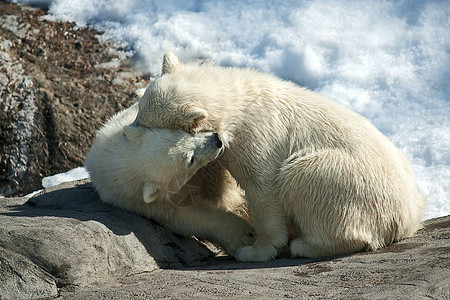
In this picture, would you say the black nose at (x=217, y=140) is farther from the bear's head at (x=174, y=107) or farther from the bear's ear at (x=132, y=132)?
the bear's ear at (x=132, y=132)

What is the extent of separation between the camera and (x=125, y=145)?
185 inches

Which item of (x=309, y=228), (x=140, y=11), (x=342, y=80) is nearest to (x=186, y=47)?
(x=140, y=11)

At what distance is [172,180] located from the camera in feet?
14.9

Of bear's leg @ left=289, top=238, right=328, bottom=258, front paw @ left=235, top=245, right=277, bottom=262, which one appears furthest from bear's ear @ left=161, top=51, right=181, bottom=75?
bear's leg @ left=289, top=238, right=328, bottom=258

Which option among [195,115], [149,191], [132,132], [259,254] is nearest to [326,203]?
[259,254]

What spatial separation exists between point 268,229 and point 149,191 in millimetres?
1030

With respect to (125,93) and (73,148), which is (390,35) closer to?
(125,93)

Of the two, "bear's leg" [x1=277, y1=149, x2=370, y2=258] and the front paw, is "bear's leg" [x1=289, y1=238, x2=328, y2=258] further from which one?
the front paw

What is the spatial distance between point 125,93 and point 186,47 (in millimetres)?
1467

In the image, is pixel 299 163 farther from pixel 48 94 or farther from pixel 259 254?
pixel 48 94

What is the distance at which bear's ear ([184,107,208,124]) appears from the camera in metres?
4.36

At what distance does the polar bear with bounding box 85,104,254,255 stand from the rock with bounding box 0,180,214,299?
15cm

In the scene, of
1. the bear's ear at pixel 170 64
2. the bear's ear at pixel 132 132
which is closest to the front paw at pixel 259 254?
the bear's ear at pixel 132 132

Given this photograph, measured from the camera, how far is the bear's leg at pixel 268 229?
4.47m
